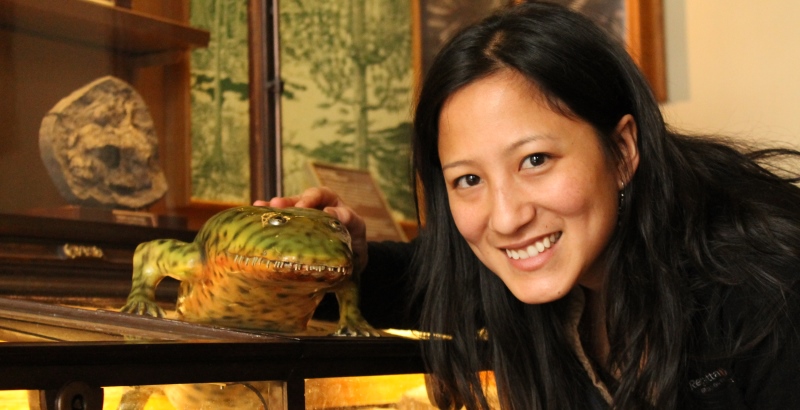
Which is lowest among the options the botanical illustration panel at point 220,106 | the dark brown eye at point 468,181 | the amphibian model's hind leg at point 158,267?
the amphibian model's hind leg at point 158,267

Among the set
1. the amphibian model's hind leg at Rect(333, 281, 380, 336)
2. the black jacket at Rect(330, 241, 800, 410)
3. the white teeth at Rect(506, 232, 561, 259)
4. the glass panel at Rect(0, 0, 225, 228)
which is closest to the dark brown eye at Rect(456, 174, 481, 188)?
the white teeth at Rect(506, 232, 561, 259)

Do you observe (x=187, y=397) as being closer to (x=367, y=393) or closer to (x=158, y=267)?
(x=367, y=393)

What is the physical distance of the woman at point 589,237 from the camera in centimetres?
126

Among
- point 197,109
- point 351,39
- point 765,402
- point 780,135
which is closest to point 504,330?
point 765,402

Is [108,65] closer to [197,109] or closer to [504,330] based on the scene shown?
[197,109]

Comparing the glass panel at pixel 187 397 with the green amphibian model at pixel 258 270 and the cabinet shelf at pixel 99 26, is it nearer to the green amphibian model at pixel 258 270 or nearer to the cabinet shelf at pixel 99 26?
the green amphibian model at pixel 258 270

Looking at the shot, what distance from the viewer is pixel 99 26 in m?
1.92

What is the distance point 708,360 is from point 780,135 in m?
1.72

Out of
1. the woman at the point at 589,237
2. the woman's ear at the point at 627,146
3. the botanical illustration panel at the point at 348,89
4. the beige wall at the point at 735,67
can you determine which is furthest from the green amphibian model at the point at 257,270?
the beige wall at the point at 735,67

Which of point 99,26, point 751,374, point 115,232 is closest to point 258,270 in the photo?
point 751,374

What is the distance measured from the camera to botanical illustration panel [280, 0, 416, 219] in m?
2.40

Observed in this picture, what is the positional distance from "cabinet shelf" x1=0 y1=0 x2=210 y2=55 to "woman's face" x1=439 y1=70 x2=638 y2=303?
91cm

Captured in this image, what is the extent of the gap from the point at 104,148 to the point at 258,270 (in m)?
0.92

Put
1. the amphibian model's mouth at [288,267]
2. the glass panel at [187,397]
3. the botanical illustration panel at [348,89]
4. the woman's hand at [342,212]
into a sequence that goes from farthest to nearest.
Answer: the botanical illustration panel at [348,89] < the woman's hand at [342,212] < the amphibian model's mouth at [288,267] < the glass panel at [187,397]
